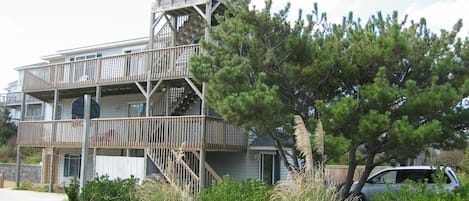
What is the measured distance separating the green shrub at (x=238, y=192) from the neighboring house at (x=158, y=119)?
5.60 m

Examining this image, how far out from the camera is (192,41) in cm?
2202

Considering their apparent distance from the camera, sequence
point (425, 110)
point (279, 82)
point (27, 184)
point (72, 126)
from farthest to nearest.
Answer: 1. point (27, 184)
2. point (72, 126)
3. point (279, 82)
4. point (425, 110)

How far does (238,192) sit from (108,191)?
3947 millimetres

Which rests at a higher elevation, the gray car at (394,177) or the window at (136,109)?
the window at (136,109)

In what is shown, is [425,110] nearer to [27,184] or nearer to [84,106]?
[84,106]

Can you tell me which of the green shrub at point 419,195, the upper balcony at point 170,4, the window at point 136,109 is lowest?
the green shrub at point 419,195

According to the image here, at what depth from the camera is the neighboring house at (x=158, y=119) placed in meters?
18.3

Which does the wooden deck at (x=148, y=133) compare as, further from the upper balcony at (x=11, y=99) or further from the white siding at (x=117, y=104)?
the upper balcony at (x=11, y=99)

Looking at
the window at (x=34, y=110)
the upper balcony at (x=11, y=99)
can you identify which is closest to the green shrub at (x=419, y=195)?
the window at (x=34, y=110)

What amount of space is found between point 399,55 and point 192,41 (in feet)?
39.3

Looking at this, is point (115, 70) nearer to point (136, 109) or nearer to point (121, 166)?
point (136, 109)

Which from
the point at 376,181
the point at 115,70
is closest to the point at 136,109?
the point at 115,70

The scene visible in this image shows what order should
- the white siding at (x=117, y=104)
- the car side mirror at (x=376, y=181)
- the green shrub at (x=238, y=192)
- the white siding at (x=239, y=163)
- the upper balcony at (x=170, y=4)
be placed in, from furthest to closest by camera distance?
the white siding at (x=117, y=104) → the white siding at (x=239, y=163) → the upper balcony at (x=170, y=4) → the car side mirror at (x=376, y=181) → the green shrub at (x=238, y=192)

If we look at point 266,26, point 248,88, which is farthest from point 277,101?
point 266,26
